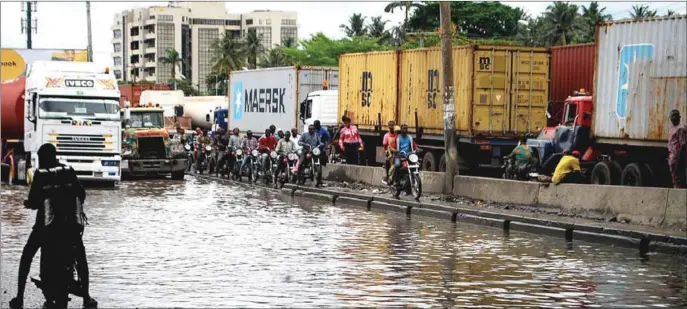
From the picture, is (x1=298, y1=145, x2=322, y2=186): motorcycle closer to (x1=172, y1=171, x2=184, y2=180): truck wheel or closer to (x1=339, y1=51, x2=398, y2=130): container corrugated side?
(x1=339, y1=51, x2=398, y2=130): container corrugated side

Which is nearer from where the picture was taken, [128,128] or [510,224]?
[510,224]

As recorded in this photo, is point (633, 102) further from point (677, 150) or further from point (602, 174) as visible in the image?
point (677, 150)

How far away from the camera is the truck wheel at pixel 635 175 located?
906 inches

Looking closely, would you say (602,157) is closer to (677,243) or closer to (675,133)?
(675,133)

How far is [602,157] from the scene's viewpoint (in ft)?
83.0

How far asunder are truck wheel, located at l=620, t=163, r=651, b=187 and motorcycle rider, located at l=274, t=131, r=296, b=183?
10.5 m

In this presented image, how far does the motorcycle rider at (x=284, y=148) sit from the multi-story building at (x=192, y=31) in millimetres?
131074

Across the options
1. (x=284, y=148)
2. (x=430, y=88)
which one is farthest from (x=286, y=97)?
(x=284, y=148)

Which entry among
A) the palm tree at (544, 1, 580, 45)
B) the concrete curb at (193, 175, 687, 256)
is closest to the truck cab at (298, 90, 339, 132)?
the concrete curb at (193, 175, 687, 256)

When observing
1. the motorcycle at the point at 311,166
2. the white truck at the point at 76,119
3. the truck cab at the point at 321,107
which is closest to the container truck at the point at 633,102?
the motorcycle at the point at 311,166

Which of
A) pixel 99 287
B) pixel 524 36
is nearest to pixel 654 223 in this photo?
pixel 99 287

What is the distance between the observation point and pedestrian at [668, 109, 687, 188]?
→ 66.2 feet

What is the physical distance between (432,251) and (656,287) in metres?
4.17

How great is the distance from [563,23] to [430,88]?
62444mm
